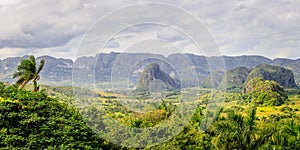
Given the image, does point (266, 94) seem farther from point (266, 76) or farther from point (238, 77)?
point (238, 77)

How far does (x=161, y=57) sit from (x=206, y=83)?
1.69m

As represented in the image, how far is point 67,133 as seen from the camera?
10.1 m

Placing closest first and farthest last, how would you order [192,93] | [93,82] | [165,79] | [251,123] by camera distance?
1. [93,82]
2. [192,93]
3. [165,79]
4. [251,123]

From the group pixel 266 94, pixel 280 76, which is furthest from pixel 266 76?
pixel 266 94

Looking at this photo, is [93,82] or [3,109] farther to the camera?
[3,109]

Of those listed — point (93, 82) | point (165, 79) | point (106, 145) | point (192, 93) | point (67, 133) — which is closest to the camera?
point (93, 82)

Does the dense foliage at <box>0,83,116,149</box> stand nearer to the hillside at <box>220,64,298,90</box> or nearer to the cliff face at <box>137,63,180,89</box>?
the cliff face at <box>137,63,180,89</box>

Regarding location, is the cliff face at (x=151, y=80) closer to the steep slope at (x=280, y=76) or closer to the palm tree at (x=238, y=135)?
the palm tree at (x=238, y=135)

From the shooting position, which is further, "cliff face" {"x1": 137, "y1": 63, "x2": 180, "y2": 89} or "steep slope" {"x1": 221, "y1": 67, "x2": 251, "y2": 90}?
"steep slope" {"x1": 221, "y1": 67, "x2": 251, "y2": 90}

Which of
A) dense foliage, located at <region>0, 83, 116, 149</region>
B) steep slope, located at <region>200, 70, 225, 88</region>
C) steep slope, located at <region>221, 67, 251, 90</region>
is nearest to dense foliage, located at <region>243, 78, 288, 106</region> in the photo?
steep slope, located at <region>221, 67, 251, 90</region>

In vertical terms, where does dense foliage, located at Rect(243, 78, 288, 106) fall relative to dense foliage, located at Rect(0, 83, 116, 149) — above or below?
below

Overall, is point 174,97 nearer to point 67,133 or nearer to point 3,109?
point 67,133

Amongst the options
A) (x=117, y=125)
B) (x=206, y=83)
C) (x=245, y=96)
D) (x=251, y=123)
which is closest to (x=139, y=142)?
(x=117, y=125)

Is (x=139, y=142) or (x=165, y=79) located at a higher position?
(x=165, y=79)
